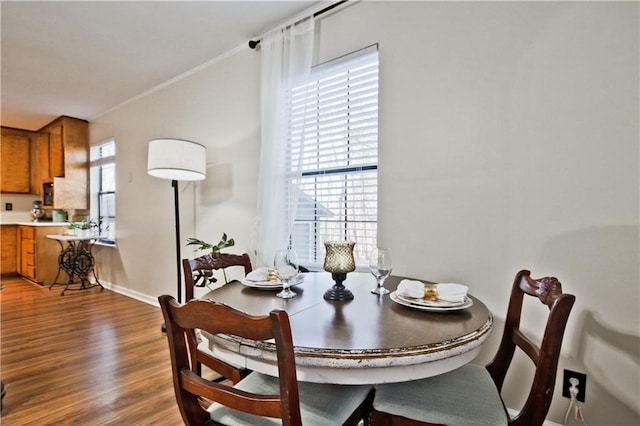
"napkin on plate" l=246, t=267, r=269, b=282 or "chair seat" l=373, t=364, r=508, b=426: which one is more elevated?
"napkin on plate" l=246, t=267, r=269, b=282

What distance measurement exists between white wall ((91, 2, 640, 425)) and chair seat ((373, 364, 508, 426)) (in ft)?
2.23

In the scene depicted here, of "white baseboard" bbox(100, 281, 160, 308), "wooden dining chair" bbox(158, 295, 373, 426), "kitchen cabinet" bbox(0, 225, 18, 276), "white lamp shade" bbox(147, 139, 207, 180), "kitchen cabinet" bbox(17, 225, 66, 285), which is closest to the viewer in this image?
"wooden dining chair" bbox(158, 295, 373, 426)

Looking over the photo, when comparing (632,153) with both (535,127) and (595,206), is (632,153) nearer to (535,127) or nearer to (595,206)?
(595,206)

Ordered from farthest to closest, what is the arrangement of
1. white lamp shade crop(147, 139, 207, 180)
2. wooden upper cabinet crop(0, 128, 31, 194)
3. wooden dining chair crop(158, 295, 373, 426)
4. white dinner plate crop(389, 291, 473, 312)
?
wooden upper cabinet crop(0, 128, 31, 194), white lamp shade crop(147, 139, 207, 180), white dinner plate crop(389, 291, 473, 312), wooden dining chair crop(158, 295, 373, 426)

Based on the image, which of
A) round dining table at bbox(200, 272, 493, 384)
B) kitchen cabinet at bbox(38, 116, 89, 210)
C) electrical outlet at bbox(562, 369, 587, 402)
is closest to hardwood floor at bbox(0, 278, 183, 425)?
round dining table at bbox(200, 272, 493, 384)

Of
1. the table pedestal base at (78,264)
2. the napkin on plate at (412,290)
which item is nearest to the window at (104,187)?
the table pedestal base at (78,264)

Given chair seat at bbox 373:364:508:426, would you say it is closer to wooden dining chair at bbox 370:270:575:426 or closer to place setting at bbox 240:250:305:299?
wooden dining chair at bbox 370:270:575:426

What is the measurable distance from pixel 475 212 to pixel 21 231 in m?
6.79

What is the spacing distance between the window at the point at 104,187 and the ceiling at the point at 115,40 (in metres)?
0.93

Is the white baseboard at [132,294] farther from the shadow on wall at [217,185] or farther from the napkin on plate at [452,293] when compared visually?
the napkin on plate at [452,293]

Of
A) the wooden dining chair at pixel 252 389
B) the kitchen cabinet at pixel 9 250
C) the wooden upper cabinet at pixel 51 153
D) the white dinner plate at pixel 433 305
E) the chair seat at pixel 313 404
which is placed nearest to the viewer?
the wooden dining chair at pixel 252 389

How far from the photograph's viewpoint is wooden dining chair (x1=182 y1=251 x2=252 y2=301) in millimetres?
1630

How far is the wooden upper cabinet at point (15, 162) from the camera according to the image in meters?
5.53

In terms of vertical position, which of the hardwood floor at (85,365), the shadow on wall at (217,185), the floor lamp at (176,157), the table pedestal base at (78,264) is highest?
the floor lamp at (176,157)
